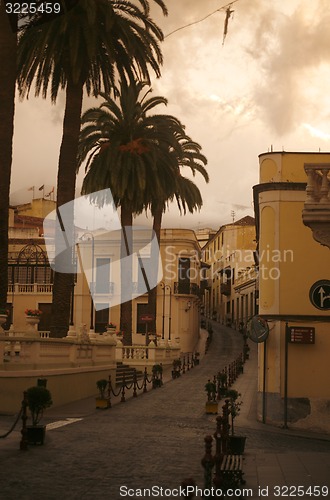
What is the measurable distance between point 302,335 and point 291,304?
38.7 inches

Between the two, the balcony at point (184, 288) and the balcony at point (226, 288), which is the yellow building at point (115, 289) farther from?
the balcony at point (226, 288)

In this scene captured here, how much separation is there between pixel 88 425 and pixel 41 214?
Answer: 241 ft

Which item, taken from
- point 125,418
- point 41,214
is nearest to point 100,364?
point 125,418

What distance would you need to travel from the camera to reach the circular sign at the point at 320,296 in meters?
22.2

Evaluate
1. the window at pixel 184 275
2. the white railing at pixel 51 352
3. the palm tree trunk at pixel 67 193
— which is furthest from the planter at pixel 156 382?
the window at pixel 184 275

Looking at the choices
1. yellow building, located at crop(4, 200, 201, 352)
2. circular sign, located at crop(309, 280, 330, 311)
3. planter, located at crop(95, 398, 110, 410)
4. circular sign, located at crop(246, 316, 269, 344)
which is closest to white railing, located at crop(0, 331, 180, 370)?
planter, located at crop(95, 398, 110, 410)

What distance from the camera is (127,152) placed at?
4306cm

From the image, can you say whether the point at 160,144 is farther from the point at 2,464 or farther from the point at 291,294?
the point at 2,464

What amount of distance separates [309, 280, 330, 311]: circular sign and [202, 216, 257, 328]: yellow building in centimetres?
6469

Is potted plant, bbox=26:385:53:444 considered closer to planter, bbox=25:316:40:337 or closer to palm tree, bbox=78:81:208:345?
planter, bbox=25:316:40:337

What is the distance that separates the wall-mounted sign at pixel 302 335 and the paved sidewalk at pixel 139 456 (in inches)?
100

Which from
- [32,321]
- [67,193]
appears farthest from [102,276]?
[32,321]

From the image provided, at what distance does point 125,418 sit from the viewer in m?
22.8

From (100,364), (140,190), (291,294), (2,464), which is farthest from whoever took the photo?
(140,190)
